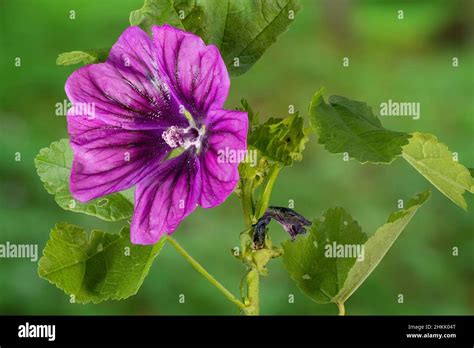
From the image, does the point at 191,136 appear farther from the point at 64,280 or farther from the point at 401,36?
the point at 401,36

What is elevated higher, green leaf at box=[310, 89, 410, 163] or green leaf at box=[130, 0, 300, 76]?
green leaf at box=[130, 0, 300, 76]

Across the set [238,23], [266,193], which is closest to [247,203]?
[266,193]

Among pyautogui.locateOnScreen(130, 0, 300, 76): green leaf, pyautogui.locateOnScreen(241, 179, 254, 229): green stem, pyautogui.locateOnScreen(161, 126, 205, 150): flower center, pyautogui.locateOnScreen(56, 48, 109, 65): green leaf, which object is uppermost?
pyautogui.locateOnScreen(130, 0, 300, 76): green leaf

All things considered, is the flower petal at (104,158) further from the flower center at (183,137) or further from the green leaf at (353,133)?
the green leaf at (353,133)

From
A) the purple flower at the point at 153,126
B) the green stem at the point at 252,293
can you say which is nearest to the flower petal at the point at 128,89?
the purple flower at the point at 153,126

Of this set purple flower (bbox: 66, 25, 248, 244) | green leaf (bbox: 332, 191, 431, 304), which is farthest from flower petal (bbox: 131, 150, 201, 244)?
green leaf (bbox: 332, 191, 431, 304)

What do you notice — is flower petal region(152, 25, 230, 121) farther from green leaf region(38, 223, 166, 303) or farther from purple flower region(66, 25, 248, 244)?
green leaf region(38, 223, 166, 303)
